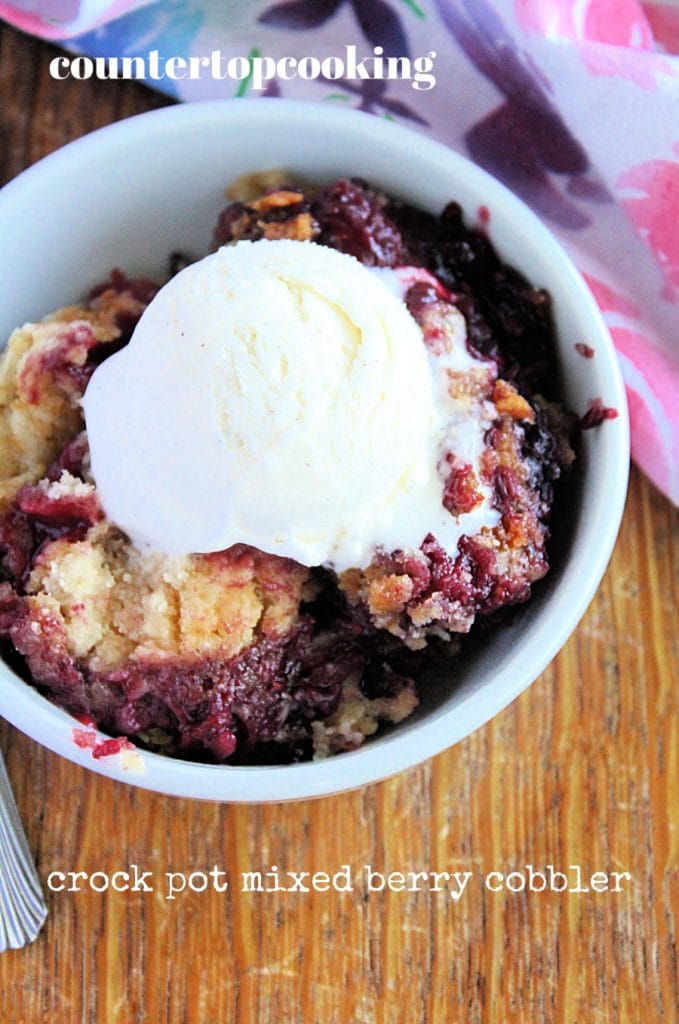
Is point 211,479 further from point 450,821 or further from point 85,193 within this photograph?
point 450,821

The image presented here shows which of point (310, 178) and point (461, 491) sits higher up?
point (310, 178)

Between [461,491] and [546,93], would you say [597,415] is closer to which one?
[461,491]

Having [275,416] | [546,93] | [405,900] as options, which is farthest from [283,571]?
[546,93]

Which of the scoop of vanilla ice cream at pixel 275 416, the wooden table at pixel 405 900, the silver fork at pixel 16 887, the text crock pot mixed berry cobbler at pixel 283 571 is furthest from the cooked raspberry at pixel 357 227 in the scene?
the silver fork at pixel 16 887

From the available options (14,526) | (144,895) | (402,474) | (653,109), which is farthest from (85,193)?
(144,895)

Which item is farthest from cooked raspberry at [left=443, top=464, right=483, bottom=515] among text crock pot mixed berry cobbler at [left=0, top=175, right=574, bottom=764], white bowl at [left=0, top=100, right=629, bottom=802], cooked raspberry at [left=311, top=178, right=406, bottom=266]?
cooked raspberry at [left=311, top=178, right=406, bottom=266]

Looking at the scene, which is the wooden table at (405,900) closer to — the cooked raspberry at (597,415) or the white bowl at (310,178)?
the white bowl at (310,178)

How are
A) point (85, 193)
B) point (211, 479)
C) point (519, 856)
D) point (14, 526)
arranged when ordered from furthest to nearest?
point (519, 856) < point (85, 193) < point (14, 526) < point (211, 479)
